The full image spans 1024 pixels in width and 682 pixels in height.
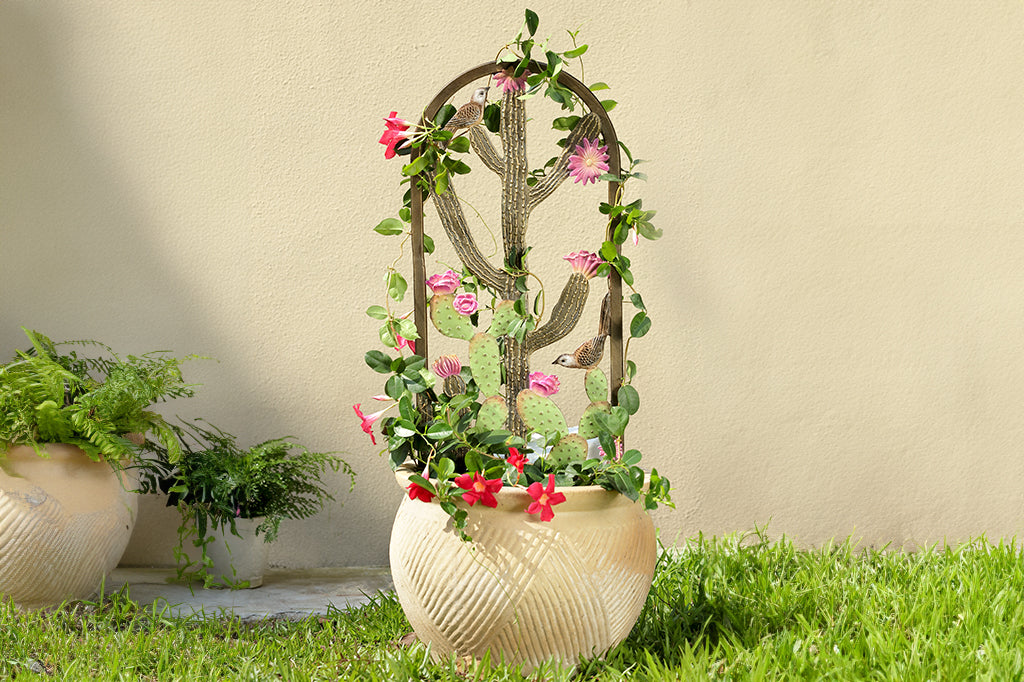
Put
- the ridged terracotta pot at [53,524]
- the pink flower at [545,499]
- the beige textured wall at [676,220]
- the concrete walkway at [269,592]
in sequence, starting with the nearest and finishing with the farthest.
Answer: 1. the pink flower at [545,499]
2. the ridged terracotta pot at [53,524]
3. the concrete walkway at [269,592]
4. the beige textured wall at [676,220]

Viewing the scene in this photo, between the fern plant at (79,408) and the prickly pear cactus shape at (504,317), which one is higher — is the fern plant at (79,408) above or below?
below

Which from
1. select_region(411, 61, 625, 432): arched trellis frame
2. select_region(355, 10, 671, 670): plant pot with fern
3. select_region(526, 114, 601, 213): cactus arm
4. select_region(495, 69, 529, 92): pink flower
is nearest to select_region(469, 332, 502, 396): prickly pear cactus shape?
select_region(355, 10, 671, 670): plant pot with fern

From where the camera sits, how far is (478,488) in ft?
5.10

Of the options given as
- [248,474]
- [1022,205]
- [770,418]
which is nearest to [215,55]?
[248,474]

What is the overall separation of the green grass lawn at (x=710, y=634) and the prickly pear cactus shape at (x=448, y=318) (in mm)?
690

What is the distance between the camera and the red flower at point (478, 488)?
156 cm

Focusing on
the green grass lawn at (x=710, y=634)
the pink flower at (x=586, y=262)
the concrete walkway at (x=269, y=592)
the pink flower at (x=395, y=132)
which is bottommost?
the concrete walkway at (x=269, y=592)

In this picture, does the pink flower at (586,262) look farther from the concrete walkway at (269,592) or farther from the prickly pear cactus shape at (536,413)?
the concrete walkway at (269,592)

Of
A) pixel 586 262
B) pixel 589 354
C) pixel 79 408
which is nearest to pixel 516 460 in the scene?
pixel 589 354

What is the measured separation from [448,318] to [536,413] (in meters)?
0.28

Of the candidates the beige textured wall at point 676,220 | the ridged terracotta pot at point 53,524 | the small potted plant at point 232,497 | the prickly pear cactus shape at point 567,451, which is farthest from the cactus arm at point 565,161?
the ridged terracotta pot at point 53,524

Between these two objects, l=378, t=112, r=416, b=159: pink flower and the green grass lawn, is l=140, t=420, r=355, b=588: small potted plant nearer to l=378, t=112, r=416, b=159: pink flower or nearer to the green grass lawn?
the green grass lawn

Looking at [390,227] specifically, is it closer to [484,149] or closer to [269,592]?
[484,149]

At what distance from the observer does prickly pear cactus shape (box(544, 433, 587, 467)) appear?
1689 millimetres
